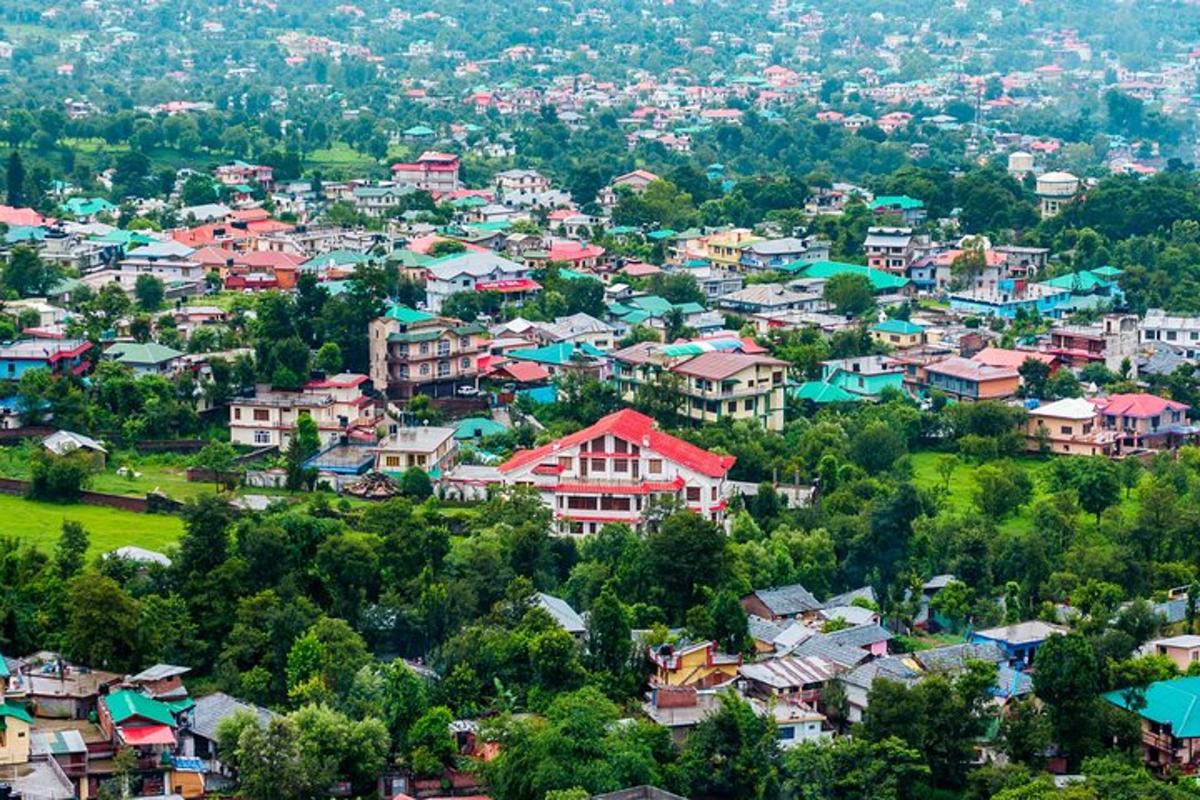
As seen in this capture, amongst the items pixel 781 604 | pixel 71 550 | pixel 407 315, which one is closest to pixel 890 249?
pixel 407 315

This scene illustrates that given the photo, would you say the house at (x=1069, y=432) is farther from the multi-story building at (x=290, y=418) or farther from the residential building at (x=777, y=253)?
the residential building at (x=777, y=253)

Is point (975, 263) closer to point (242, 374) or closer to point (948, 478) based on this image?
point (948, 478)

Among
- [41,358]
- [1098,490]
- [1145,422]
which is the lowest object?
[1145,422]

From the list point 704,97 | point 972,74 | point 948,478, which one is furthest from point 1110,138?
point 948,478

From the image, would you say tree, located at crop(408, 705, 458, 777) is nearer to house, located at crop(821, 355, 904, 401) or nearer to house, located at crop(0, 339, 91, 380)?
house, located at crop(0, 339, 91, 380)

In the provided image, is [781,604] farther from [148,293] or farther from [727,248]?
[727,248]

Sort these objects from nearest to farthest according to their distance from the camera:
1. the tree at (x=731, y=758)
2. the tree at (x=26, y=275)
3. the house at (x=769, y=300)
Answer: the tree at (x=731, y=758) < the tree at (x=26, y=275) < the house at (x=769, y=300)

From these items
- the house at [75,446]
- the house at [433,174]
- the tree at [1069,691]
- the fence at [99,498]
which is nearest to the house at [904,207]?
the house at [433,174]
